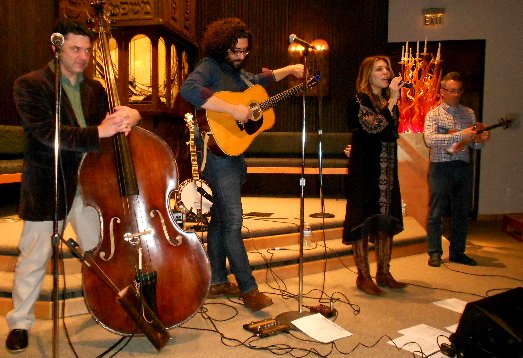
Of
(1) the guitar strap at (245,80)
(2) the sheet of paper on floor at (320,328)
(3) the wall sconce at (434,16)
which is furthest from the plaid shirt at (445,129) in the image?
(3) the wall sconce at (434,16)

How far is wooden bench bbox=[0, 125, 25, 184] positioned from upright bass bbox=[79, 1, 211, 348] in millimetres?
2966

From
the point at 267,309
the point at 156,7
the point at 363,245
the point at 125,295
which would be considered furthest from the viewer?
the point at 156,7

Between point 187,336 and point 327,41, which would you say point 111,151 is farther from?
point 327,41

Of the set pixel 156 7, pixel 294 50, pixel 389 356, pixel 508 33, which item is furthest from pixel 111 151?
pixel 508 33

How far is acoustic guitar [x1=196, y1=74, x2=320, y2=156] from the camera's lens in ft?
9.93

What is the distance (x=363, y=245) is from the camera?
360 centimetres

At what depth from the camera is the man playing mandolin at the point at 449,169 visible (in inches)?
182

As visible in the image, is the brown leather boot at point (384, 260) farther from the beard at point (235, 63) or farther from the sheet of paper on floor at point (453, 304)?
the beard at point (235, 63)

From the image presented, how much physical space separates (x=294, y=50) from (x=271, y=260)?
4865 millimetres

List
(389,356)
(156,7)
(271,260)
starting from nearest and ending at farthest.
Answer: (389,356)
(271,260)
(156,7)

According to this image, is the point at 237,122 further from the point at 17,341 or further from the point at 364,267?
the point at 17,341

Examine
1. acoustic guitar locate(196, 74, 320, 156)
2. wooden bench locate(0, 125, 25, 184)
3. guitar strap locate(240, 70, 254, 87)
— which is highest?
guitar strap locate(240, 70, 254, 87)

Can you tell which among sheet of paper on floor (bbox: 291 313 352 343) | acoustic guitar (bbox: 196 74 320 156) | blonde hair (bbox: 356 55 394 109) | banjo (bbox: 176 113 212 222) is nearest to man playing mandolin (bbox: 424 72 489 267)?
blonde hair (bbox: 356 55 394 109)

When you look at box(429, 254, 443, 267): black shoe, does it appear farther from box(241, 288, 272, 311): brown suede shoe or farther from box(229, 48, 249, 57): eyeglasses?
box(229, 48, 249, 57): eyeglasses
